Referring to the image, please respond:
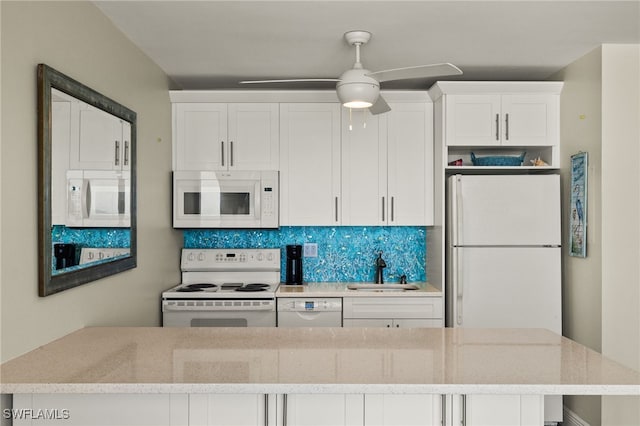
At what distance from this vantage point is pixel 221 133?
4.04 m

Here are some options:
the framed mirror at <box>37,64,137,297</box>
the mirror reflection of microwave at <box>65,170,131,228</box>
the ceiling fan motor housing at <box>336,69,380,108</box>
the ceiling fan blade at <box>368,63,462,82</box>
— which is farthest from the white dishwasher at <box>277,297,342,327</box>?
the ceiling fan blade at <box>368,63,462,82</box>

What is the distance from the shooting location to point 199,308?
3.73m

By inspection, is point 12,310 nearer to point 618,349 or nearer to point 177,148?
point 177,148

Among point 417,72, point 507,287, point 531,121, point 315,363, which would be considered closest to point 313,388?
point 315,363

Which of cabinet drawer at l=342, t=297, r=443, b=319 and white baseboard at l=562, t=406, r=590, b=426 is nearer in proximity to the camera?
white baseboard at l=562, t=406, r=590, b=426

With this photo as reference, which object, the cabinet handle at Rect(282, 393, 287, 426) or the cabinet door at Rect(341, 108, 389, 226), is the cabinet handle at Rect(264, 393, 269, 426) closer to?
the cabinet handle at Rect(282, 393, 287, 426)

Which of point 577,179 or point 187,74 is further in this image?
point 187,74

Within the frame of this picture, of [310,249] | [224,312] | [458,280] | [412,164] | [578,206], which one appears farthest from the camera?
[310,249]

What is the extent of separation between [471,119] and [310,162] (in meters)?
1.22

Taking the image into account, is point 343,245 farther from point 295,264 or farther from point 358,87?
point 358,87

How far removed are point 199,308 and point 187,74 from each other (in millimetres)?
1708

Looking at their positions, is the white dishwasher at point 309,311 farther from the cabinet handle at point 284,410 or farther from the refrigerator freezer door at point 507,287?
the cabinet handle at point 284,410

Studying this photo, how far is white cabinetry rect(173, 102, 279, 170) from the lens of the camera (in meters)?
4.03

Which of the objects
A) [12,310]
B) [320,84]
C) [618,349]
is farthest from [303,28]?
[618,349]
